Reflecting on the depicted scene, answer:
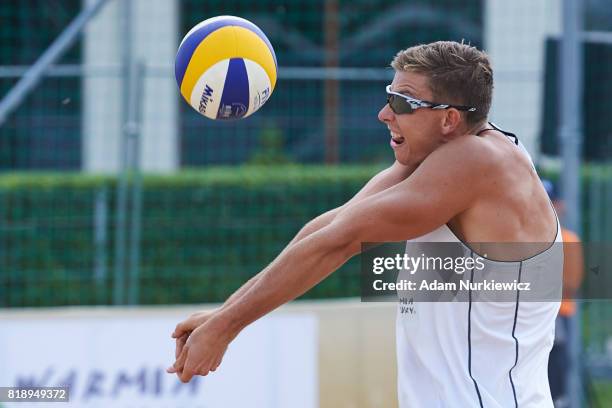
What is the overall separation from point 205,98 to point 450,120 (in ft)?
3.94

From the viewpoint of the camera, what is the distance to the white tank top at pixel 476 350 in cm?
351

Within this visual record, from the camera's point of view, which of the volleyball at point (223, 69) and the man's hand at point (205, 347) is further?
the volleyball at point (223, 69)

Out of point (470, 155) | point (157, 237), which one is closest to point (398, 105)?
point (470, 155)

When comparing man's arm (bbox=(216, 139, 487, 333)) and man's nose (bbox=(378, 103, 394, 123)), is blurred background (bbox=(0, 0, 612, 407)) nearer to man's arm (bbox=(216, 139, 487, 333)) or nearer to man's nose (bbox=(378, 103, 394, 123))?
man's nose (bbox=(378, 103, 394, 123))

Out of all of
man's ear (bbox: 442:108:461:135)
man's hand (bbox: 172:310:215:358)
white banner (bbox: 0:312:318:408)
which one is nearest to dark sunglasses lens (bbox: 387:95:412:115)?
man's ear (bbox: 442:108:461:135)

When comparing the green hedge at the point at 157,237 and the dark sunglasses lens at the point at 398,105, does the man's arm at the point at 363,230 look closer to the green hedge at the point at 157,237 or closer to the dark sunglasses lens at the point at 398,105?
the dark sunglasses lens at the point at 398,105

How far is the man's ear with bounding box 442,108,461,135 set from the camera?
3607 mm

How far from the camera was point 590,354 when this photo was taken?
27.6 ft

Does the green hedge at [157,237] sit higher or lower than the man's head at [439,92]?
lower

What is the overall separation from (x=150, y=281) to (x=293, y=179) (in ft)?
5.43

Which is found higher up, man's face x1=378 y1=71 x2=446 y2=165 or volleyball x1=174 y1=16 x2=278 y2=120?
volleyball x1=174 y1=16 x2=278 y2=120

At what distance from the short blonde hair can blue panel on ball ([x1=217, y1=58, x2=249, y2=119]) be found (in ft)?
3.18

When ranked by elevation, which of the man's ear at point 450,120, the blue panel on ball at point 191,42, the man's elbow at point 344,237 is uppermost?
the blue panel on ball at point 191,42

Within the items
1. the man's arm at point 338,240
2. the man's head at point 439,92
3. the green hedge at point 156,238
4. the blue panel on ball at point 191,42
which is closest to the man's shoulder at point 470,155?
the man's arm at point 338,240
